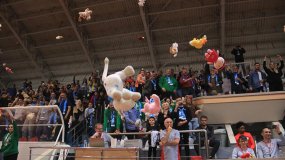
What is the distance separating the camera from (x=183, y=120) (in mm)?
8391

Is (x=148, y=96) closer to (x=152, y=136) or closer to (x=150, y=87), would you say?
(x=150, y=87)

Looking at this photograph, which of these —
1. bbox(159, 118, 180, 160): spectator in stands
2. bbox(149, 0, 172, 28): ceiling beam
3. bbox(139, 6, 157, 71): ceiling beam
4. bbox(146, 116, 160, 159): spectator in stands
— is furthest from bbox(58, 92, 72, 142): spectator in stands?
bbox(149, 0, 172, 28): ceiling beam

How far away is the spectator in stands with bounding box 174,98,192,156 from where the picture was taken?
817 centimetres

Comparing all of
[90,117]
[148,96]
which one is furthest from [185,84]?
[90,117]

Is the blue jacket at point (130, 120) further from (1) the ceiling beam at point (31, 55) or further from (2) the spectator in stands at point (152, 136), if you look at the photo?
(1) the ceiling beam at point (31, 55)

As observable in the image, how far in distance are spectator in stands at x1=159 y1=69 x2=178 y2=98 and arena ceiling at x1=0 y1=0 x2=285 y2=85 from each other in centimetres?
638

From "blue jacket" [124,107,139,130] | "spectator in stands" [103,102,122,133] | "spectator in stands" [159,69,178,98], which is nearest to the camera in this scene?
"blue jacket" [124,107,139,130]

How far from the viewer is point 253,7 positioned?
55.8 feet

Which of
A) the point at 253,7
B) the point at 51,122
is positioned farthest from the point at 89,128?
the point at 253,7

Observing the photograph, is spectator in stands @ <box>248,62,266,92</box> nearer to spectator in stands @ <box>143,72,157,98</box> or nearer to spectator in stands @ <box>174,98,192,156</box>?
spectator in stands @ <box>143,72,157,98</box>

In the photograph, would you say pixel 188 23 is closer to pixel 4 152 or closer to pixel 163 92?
pixel 163 92

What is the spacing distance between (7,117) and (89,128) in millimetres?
2724

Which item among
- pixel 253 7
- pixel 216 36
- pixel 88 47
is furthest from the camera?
pixel 88 47

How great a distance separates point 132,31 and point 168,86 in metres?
8.37
